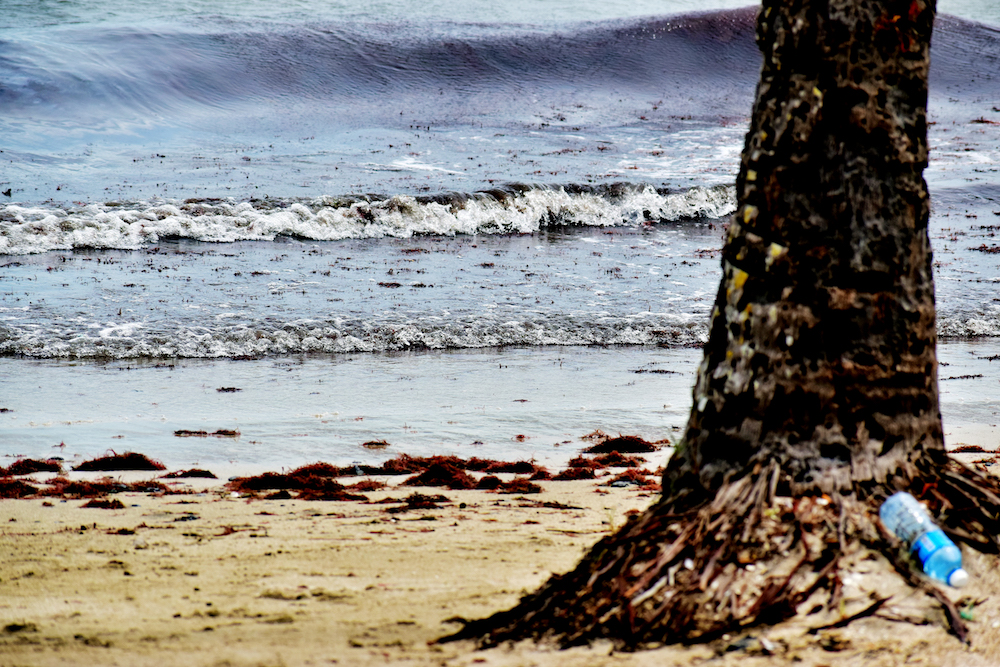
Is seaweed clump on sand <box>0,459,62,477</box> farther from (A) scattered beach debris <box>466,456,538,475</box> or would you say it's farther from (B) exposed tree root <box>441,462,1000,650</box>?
(B) exposed tree root <box>441,462,1000,650</box>

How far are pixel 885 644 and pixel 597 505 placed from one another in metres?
1.91

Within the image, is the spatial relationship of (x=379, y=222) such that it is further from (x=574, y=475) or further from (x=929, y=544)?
(x=929, y=544)

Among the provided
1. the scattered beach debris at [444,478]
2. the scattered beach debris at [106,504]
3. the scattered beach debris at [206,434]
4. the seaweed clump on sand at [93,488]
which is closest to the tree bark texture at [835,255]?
the scattered beach debris at [444,478]

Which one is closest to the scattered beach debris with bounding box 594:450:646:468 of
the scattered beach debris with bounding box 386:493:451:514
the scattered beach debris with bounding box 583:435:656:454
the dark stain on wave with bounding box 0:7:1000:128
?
the scattered beach debris with bounding box 583:435:656:454

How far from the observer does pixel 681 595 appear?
6.72 feet

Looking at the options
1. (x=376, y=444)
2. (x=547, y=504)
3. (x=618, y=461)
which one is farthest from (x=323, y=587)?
(x=376, y=444)

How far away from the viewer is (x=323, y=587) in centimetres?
264

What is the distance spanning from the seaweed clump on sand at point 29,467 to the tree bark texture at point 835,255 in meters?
3.59

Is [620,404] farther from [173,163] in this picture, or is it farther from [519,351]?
[173,163]

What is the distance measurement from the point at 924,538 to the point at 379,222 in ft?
Result: 42.4

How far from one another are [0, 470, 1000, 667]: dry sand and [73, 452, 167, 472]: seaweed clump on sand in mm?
573

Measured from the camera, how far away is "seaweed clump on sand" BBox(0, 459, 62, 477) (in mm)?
4406

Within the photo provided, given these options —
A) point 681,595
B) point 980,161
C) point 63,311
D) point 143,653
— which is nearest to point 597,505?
point 681,595

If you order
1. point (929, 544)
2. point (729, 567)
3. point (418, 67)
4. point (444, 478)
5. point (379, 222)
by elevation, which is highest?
point (418, 67)
